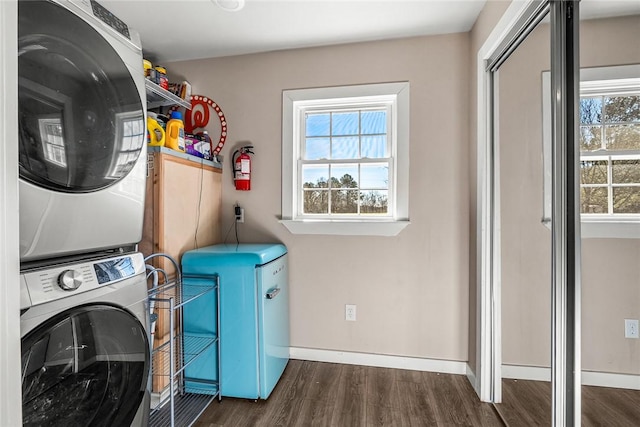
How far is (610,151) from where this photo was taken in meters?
0.96

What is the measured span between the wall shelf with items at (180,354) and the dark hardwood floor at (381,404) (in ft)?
0.35

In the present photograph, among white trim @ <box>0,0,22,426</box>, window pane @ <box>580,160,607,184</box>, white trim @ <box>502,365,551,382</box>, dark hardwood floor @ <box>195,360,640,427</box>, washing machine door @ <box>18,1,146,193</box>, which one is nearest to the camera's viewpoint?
white trim @ <box>0,0,22,426</box>

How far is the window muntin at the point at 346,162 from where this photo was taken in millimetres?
2297

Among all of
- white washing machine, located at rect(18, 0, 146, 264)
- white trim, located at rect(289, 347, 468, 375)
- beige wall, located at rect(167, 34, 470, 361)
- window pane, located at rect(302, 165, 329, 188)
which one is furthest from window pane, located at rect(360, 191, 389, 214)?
white washing machine, located at rect(18, 0, 146, 264)

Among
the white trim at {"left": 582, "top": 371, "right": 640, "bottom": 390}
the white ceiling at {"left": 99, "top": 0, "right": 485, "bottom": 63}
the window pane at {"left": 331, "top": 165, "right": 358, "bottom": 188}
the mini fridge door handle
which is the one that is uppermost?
the white ceiling at {"left": 99, "top": 0, "right": 485, "bottom": 63}

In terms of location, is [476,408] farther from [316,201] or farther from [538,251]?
[316,201]

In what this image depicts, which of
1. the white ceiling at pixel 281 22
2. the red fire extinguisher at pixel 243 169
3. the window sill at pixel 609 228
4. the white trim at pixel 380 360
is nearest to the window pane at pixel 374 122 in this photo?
the white ceiling at pixel 281 22

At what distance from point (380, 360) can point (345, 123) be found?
6.04 feet

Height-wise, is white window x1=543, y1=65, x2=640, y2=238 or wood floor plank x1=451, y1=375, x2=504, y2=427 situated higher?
white window x1=543, y1=65, x2=640, y2=238

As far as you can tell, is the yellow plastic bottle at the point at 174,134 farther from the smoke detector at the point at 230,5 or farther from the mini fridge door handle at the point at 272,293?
the mini fridge door handle at the point at 272,293

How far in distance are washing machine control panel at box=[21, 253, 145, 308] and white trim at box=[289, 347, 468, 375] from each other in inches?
62.8

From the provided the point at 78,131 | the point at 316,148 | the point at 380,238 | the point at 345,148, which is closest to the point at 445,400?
the point at 380,238

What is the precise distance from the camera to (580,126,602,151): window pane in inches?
40.2

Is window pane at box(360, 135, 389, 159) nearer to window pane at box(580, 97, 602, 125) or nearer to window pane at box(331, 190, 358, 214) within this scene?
window pane at box(331, 190, 358, 214)
